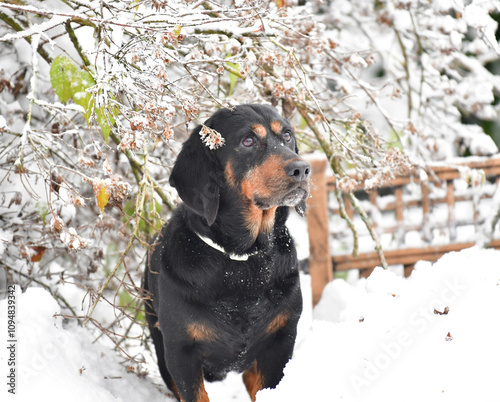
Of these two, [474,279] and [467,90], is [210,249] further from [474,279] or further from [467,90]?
[467,90]

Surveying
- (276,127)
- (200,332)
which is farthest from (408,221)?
(200,332)

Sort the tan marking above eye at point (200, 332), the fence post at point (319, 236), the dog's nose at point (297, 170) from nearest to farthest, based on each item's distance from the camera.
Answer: the dog's nose at point (297, 170) → the tan marking above eye at point (200, 332) → the fence post at point (319, 236)

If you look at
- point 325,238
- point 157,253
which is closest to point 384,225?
point 325,238

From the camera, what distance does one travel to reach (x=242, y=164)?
3.08 metres

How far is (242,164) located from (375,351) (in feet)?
3.69

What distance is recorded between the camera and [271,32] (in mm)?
3281

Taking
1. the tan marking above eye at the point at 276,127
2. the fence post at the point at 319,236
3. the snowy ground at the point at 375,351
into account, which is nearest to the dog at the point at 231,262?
the tan marking above eye at the point at 276,127

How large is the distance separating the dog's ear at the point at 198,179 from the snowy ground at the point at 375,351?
2.76ft

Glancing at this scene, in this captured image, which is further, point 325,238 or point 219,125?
point 325,238

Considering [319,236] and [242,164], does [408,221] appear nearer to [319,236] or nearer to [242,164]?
[319,236]

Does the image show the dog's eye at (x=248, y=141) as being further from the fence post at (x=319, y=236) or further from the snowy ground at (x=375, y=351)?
the fence post at (x=319, y=236)

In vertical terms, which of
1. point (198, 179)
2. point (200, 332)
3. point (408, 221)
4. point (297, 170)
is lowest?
point (408, 221)

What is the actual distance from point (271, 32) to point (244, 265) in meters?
1.28

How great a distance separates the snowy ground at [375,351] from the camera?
242 cm
